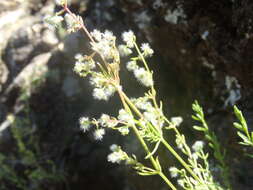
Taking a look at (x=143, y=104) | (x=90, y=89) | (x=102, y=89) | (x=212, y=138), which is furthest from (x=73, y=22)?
(x=90, y=89)

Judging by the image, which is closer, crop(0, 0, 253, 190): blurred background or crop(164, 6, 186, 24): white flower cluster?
crop(0, 0, 253, 190): blurred background

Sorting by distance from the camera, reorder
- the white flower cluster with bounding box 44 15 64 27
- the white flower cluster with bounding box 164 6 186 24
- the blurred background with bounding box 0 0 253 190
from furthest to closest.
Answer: the white flower cluster with bounding box 164 6 186 24 → the blurred background with bounding box 0 0 253 190 → the white flower cluster with bounding box 44 15 64 27

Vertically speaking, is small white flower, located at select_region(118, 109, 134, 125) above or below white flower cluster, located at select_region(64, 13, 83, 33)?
below

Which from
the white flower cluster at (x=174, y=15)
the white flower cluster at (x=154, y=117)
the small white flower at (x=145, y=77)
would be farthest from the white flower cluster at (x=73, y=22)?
the white flower cluster at (x=174, y=15)

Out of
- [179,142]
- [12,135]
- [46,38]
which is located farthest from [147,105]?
[46,38]

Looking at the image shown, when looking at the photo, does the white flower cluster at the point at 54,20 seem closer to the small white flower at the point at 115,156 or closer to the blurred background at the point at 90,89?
the small white flower at the point at 115,156

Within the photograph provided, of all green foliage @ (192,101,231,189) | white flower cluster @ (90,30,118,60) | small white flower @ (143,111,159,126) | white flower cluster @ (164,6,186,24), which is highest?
white flower cluster @ (164,6,186,24)

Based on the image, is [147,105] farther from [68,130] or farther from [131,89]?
[68,130]

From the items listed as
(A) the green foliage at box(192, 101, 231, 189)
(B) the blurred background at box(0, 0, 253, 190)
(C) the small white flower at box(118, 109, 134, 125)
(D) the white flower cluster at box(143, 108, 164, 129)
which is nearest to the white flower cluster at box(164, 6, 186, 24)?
(B) the blurred background at box(0, 0, 253, 190)

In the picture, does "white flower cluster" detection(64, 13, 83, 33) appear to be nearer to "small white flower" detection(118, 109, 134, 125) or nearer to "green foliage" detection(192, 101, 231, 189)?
"small white flower" detection(118, 109, 134, 125)
